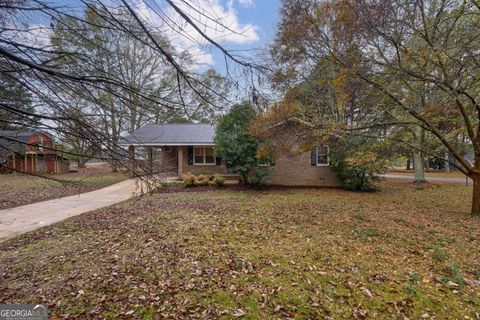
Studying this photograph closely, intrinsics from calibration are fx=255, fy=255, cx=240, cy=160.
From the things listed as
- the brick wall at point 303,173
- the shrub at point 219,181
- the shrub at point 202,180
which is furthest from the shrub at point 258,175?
the shrub at point 202,180

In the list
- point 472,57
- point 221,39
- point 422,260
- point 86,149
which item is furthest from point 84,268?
point 472,57

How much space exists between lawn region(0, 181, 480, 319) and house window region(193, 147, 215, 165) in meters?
10.3

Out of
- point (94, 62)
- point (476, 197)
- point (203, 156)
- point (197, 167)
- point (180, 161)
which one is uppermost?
point (94, 62)

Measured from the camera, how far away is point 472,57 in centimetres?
594

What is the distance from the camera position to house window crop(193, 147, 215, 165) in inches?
691

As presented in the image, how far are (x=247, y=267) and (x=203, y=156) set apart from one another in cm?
1397

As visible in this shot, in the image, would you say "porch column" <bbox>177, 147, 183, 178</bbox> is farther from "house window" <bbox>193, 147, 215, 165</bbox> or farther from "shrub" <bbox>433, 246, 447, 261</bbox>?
"shrub" <bbox>433, 246, 447, 261</bbox>

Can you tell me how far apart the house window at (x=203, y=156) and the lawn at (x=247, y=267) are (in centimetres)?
1028

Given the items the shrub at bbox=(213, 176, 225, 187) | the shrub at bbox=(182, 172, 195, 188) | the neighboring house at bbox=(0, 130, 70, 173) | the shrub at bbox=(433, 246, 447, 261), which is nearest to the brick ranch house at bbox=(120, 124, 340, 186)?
the shrub at bbox=(182, 172, 195, 188)

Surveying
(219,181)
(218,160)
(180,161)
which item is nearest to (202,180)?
(219,181)

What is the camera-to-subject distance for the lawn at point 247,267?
121 inches

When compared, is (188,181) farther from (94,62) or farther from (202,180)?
(94,62)

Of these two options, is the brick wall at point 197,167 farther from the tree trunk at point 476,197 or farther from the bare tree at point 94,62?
the bare tree at point 94,62

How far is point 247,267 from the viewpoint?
4.03 meters
